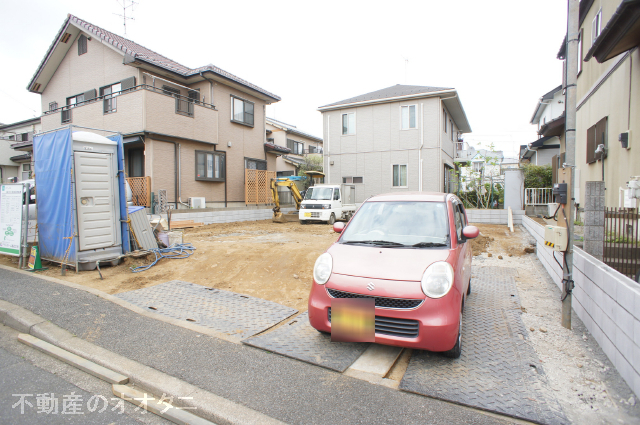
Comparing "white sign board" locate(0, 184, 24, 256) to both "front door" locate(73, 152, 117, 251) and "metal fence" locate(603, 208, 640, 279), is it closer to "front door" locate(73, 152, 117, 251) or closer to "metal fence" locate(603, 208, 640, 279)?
"front door" locate(73, 152, 117, 251)

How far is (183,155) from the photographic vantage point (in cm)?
1520

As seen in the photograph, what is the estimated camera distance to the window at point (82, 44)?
55.3ft

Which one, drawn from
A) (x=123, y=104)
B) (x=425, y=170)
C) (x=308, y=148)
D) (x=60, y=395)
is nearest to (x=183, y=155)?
(x=123, y=104)

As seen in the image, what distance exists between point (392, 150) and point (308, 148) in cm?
1394

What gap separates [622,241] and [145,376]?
531 centimetres

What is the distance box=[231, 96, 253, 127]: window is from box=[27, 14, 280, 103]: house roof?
26.6 inches

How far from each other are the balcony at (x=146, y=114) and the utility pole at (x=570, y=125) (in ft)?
43.8

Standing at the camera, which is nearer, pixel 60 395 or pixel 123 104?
pixel 60 395

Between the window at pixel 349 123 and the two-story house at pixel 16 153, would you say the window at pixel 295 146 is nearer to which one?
the window at pixel 349 123

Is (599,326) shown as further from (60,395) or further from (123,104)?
(123,104)

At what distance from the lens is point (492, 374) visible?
3119 mm

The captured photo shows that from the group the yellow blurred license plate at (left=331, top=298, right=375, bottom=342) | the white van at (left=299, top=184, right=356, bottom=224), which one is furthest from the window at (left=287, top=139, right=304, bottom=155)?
the yellow blurred license plate at (left=331, top=298, right=375, bottom=342)

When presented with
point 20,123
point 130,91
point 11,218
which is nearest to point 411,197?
point 11,218

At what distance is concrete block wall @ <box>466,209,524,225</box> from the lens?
1421cm
